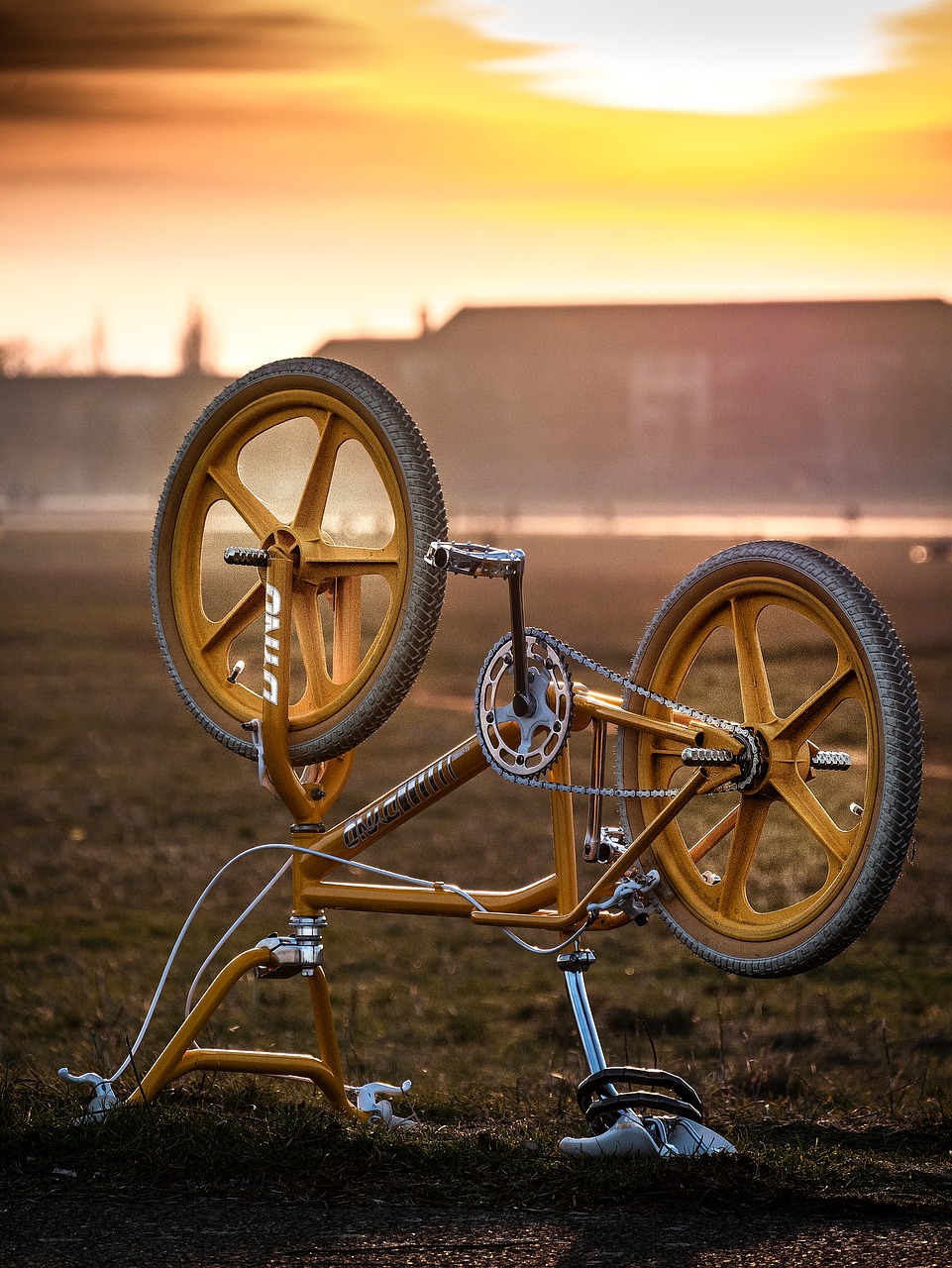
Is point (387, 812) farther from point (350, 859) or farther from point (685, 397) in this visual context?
point (685, 397)

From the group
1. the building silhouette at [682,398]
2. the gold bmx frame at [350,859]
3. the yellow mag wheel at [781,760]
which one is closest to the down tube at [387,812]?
the gold bmx frame at [350,859]

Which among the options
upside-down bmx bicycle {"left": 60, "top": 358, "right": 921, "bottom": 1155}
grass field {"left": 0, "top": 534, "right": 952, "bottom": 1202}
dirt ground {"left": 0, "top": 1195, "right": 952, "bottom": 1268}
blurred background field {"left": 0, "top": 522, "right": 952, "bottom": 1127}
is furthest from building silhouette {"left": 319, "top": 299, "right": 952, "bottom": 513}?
dirt ground {"left": 0, "top": 1195, "right": 952, "bottom": 1268}

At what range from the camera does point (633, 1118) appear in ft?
16.1

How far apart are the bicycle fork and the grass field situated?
15 centimetres

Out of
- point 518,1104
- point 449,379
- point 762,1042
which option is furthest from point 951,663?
point 449,379

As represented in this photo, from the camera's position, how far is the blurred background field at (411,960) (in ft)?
25.8

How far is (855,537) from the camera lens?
63.7 meters

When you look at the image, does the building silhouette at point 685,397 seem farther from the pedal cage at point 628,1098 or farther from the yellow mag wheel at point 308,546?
the pedal cage at point 628,1098

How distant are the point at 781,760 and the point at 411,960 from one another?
6.84 meters

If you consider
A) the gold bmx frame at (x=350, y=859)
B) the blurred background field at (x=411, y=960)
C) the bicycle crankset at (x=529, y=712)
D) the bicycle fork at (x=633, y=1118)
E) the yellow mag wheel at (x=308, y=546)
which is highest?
the yellow mag wheel at (x=308, y=546)

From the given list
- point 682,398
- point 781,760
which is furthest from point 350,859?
point 682,398

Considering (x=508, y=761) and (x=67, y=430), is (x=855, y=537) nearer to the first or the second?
(x=508, y=761)

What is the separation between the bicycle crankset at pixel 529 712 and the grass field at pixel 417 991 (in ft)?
3.76

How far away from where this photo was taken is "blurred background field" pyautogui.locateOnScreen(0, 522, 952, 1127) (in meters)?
7.86
